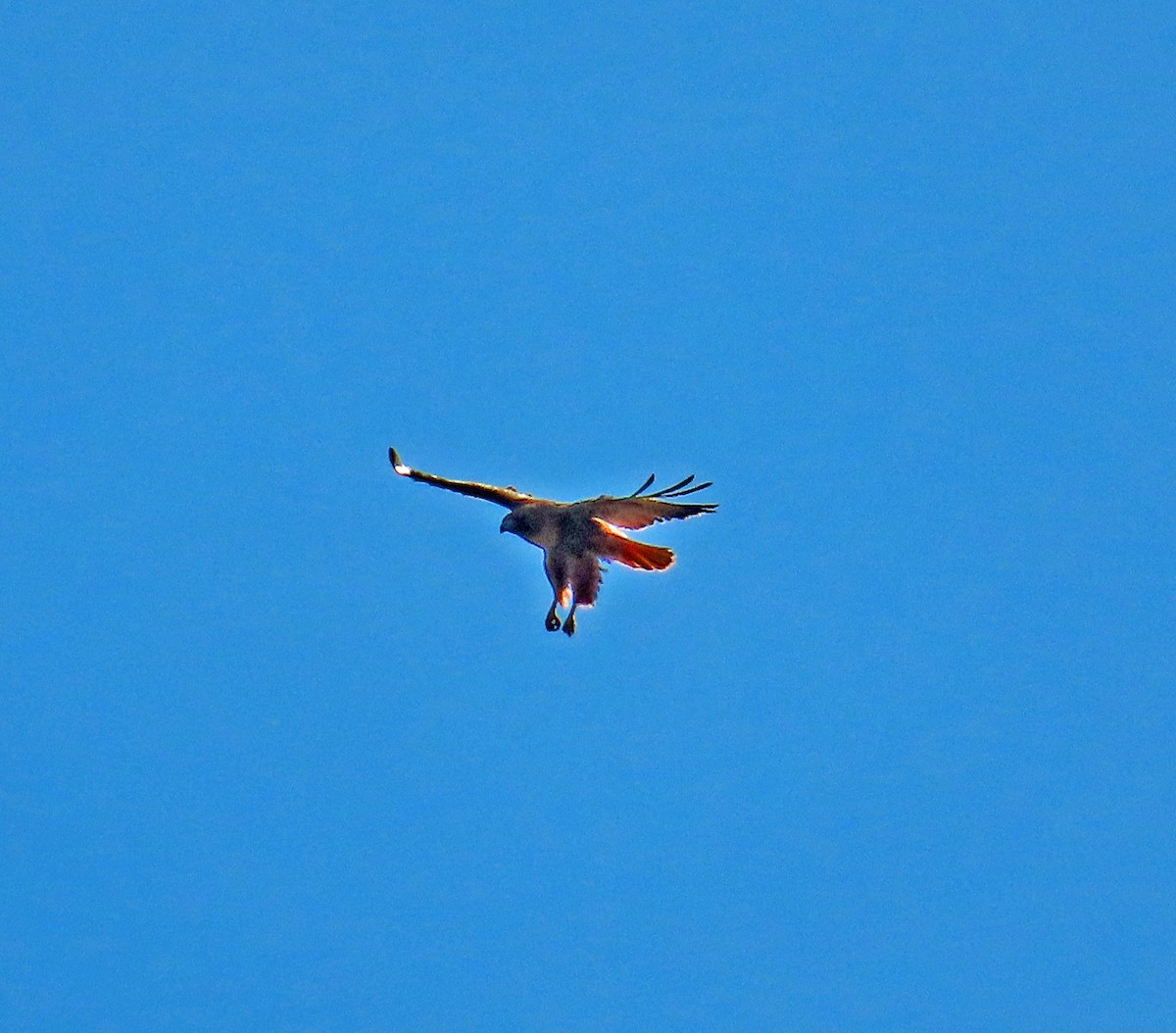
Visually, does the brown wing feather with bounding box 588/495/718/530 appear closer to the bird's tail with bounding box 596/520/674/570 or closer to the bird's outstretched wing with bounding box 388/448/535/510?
the bird's tail with bounding box 596/520/674/570

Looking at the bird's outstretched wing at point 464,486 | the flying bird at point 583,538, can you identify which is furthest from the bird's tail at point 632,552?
the bird's outstretched wing at point 464,486

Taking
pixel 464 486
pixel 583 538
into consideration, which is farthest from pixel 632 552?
pixel 464 486

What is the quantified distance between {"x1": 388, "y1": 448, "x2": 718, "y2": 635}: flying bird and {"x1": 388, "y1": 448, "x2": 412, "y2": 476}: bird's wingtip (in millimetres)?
1818

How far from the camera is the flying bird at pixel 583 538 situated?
1886 centimetres

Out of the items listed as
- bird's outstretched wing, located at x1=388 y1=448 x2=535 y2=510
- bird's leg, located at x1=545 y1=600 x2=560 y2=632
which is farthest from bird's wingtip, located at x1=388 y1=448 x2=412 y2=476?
bird's leg, located at x1=545 y1=600 x2=560 y2=632

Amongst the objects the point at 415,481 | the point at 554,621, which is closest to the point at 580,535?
the point at 554,621

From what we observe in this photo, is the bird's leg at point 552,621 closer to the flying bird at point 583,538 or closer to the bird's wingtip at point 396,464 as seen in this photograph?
the flying bird at point 583,538

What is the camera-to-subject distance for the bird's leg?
19750mm

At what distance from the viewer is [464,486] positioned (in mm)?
21266

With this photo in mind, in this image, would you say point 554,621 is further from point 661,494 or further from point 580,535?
point 661,494

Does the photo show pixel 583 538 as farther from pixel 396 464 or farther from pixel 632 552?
pixel 396 464

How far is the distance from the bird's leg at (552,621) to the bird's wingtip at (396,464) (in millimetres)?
3041

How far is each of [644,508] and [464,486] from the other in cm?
353

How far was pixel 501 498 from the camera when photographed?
21.0 m
